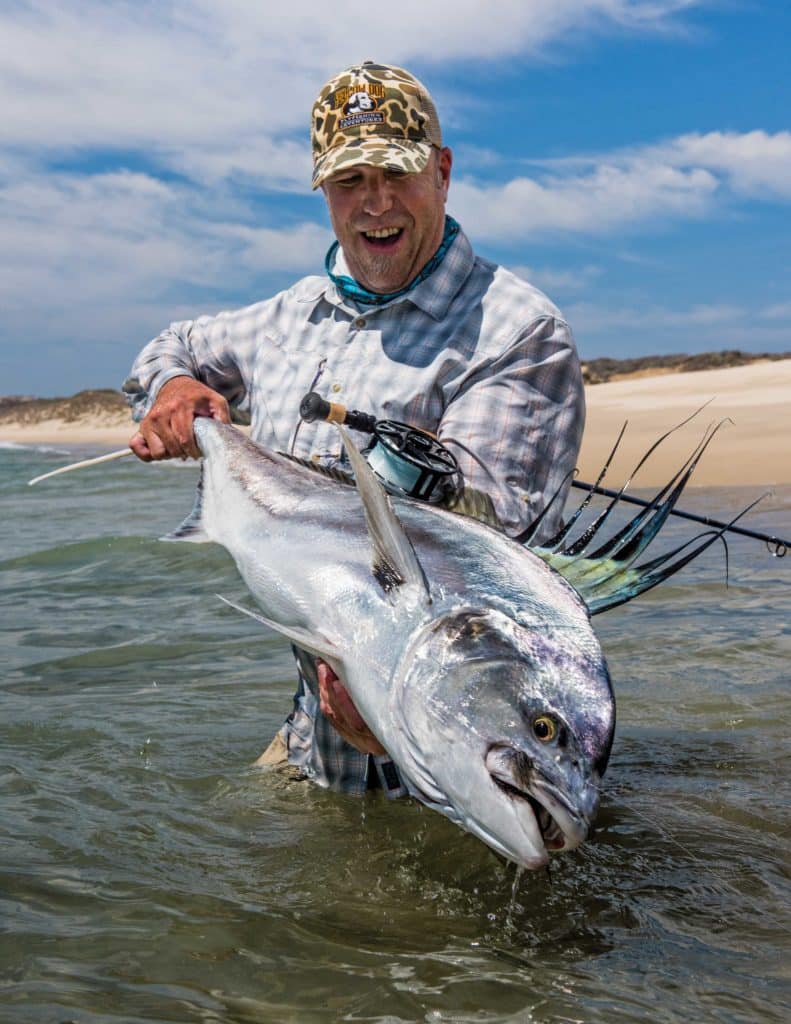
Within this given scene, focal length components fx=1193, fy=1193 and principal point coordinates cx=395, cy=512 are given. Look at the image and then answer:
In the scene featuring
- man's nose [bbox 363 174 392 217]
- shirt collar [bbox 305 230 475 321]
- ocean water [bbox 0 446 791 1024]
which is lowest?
ocean water [bbox 0 446 791 1024]

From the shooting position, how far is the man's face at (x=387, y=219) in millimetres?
3260

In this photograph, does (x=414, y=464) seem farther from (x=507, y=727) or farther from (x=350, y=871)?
(x=350, y=871)

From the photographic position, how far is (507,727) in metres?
2.01

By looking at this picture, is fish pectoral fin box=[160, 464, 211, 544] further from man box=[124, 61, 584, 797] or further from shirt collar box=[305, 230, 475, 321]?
shirt collar box=[305, 230, 475, 321]

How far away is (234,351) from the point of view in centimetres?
391

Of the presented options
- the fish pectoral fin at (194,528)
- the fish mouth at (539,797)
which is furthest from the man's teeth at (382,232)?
the fish mouth at (539,797)

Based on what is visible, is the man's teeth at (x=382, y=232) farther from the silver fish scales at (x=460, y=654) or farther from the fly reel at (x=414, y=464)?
the silver fish scales at (x=460, y=654)

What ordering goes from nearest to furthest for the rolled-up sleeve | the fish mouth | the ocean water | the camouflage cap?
the fish mouth
the ocean water
the camouflage cap
the rolled-up sleeve

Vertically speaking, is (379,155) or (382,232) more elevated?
(379,155)

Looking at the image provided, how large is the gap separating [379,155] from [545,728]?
Result: 1.78 meters

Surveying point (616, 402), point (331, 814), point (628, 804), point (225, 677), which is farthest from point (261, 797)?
point (616, 402)

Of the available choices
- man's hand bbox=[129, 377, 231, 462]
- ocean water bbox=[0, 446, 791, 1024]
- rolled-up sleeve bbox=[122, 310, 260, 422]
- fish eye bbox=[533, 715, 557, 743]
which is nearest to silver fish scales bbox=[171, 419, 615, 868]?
fish eye bbox=[533, 715, 557, 743]

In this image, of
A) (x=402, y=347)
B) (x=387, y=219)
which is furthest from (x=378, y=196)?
(x=402, y=347)

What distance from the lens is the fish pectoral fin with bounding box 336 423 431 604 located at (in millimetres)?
2246
